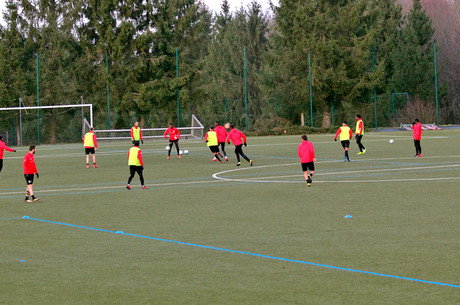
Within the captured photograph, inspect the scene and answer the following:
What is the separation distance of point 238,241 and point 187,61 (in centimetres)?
5946

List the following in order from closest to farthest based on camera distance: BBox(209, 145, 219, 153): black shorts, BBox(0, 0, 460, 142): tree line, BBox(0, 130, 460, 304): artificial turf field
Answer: BBox(0, 130, 460, 304): artificial turf field
BBox(209, 145, 219, 153): black shorts
BBox(0, 0, 460, 142): tree line

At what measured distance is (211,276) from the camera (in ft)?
30.7

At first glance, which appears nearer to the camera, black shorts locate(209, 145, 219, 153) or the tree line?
black shorts locate(209, 145, 219, 153)

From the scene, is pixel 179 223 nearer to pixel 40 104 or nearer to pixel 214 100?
pixel 40 104

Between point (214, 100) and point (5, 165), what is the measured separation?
50.7 m

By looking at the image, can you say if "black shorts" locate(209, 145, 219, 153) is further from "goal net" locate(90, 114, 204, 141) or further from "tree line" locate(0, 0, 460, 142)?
"tree line" locate(0, 0, 460, 142)

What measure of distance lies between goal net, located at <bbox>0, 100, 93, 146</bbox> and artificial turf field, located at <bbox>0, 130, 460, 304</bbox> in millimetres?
35110

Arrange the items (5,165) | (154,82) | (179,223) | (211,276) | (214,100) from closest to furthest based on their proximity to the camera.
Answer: (211,276) → (179,223) → (5,165) → (154,82) → (214,100)

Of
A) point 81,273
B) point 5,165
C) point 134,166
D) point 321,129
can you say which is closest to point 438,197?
point 134,166

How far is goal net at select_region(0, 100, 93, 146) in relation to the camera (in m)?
57.2

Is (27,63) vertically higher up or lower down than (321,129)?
higher up

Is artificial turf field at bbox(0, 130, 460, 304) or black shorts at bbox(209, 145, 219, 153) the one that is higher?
black shorts at bbox(209, 145, 219, 153)

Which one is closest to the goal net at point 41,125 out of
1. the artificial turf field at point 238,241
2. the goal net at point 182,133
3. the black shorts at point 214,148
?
the goal net at point 182,133

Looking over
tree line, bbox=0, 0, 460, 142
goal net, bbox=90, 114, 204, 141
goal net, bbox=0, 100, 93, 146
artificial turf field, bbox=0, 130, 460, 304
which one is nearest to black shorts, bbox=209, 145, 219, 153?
artificial turf field, bbox=0, 130, 460, 304
